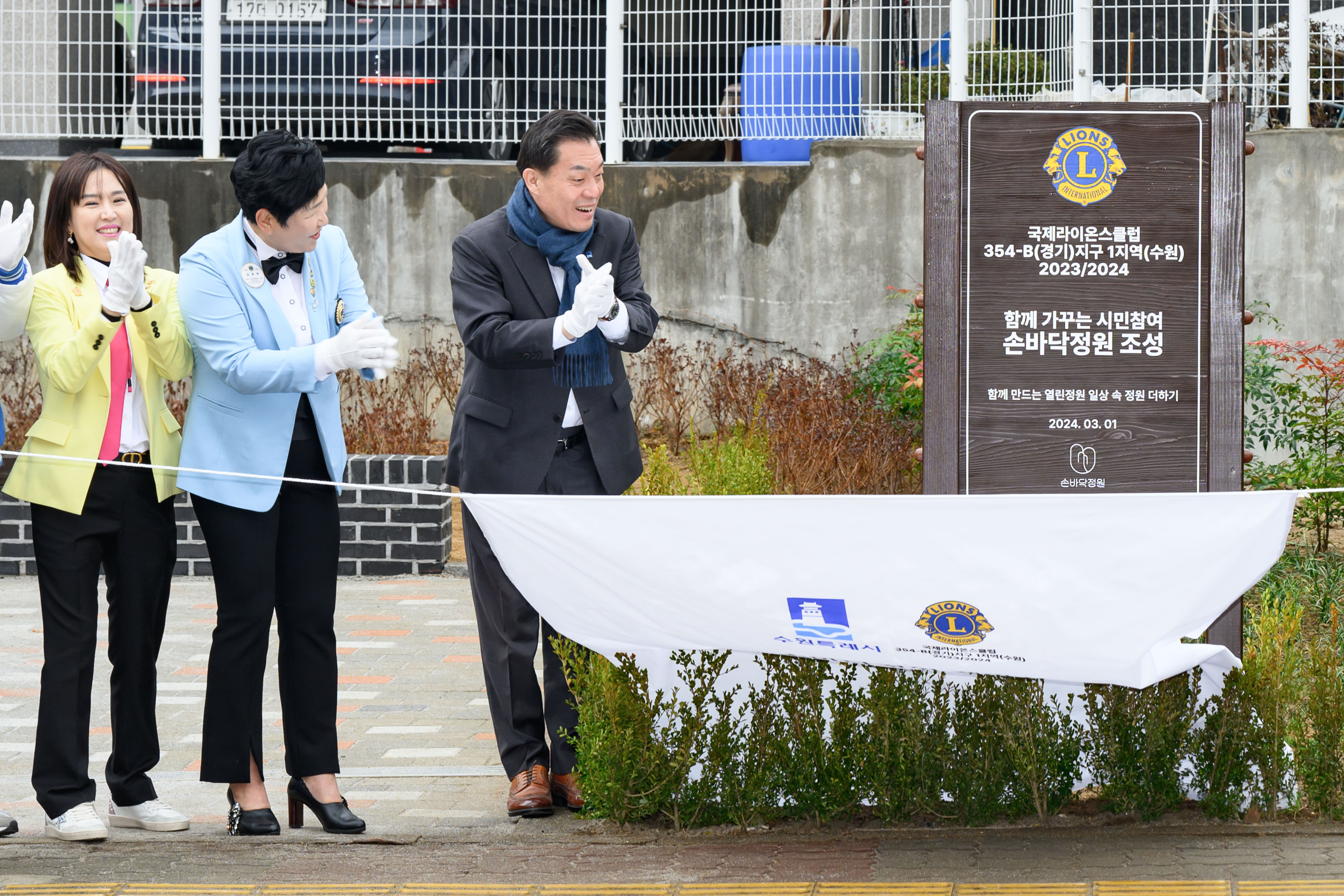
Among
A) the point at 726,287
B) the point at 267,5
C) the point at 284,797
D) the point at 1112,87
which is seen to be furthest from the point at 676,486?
the point at 267,5

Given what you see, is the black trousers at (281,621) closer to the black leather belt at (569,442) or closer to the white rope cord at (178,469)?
the white rope cord at (178,469)

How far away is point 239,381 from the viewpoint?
13.0 feet

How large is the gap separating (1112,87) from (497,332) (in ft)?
23.3

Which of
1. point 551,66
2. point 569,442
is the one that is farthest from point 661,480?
point 551,66

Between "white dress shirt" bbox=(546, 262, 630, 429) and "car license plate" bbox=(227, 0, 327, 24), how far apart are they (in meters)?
6.94

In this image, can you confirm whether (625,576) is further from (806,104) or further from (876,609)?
(806,104)

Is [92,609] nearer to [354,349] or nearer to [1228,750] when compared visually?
[354,349]

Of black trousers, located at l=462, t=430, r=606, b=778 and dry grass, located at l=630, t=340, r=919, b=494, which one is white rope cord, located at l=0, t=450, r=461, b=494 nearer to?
black trousers, located at l=462, t=430, r=606, b=778

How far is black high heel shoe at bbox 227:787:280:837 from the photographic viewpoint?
4.23 metres

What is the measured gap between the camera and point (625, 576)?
12.6ft

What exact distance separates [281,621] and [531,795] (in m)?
0.85

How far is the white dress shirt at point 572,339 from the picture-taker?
4.16 meters

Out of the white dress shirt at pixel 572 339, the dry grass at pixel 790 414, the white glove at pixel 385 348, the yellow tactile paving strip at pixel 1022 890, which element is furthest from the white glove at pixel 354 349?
the dry grass at pixel 790 414

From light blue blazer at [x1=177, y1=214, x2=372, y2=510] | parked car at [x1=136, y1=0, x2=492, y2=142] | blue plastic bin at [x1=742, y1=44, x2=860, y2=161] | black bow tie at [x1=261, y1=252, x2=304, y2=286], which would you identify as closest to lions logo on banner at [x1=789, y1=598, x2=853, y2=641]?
light blue blazer at [x1=177, y1=214, x2=372, y2=510]
